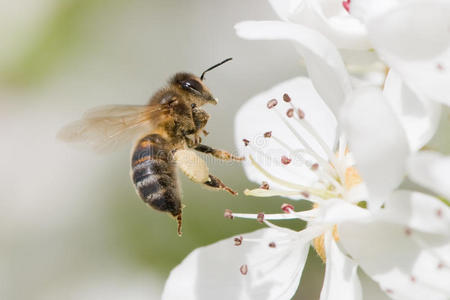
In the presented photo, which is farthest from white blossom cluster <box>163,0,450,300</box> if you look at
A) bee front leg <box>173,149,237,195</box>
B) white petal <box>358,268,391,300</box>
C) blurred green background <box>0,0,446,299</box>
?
blurred green background <box>0,0,446,299</box>

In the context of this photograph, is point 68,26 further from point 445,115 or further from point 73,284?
point 445,115

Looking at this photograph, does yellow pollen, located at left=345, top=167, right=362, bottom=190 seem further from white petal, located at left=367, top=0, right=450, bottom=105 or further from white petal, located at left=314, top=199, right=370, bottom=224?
white petal, located at left=367, top=0, right=450, bottom=105

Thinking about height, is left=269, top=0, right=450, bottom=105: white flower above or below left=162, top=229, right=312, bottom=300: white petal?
above

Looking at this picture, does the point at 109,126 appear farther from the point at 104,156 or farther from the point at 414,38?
the point at 104,156

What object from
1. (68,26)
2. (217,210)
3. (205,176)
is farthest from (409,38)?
(68,26)

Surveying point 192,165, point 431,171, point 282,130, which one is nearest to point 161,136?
point 192,165

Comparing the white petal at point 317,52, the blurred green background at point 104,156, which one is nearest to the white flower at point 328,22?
the white petal at point 317,52

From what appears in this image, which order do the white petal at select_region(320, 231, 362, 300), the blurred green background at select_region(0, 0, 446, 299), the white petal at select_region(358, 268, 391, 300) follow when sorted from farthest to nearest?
the blurred green background at select_region(0, 0, 446, 299), the white petal at select_region(358, 268, 391, 300), the white petal at select_region(320, 231, 362, 300)
